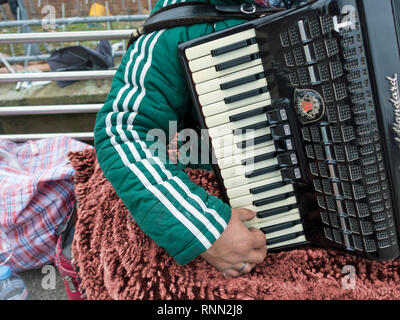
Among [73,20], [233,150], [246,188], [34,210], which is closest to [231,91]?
[233,150]

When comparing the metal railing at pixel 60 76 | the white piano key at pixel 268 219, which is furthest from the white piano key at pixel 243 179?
the metal railing at pixel 60 76

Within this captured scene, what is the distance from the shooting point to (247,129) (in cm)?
86

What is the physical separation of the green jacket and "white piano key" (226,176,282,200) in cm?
6

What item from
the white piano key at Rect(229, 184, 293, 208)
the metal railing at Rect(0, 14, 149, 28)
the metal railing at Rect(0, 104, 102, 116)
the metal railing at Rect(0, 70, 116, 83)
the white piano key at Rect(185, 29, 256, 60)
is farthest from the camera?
the metal railing at Rect(0, 14, 149, 28)

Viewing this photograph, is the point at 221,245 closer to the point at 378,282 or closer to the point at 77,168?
the point at 378,282

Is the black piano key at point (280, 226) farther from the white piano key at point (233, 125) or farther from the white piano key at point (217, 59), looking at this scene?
the white piano key at point (217, 59)

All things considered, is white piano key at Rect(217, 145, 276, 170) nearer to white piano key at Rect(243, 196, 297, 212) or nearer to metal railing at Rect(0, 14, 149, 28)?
white piano key at Rect(243, 196, 297, 212)

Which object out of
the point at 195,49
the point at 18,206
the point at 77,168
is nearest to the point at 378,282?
the point at 195,49

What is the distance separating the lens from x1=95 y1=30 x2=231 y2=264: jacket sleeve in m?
0.83

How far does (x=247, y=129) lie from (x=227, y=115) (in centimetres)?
6

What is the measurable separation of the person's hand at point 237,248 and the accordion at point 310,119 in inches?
1.5

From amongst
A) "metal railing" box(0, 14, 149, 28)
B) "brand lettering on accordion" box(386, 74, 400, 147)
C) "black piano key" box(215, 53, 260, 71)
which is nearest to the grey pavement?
"black piano key" box(215, 53, 260, 71)

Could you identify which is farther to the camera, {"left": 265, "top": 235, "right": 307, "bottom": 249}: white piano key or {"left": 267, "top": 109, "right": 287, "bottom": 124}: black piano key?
{"left": 265, "top": 235, "right": 307, "bottom": 249}: white piano key

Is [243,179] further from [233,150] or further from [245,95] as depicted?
[245,95]
